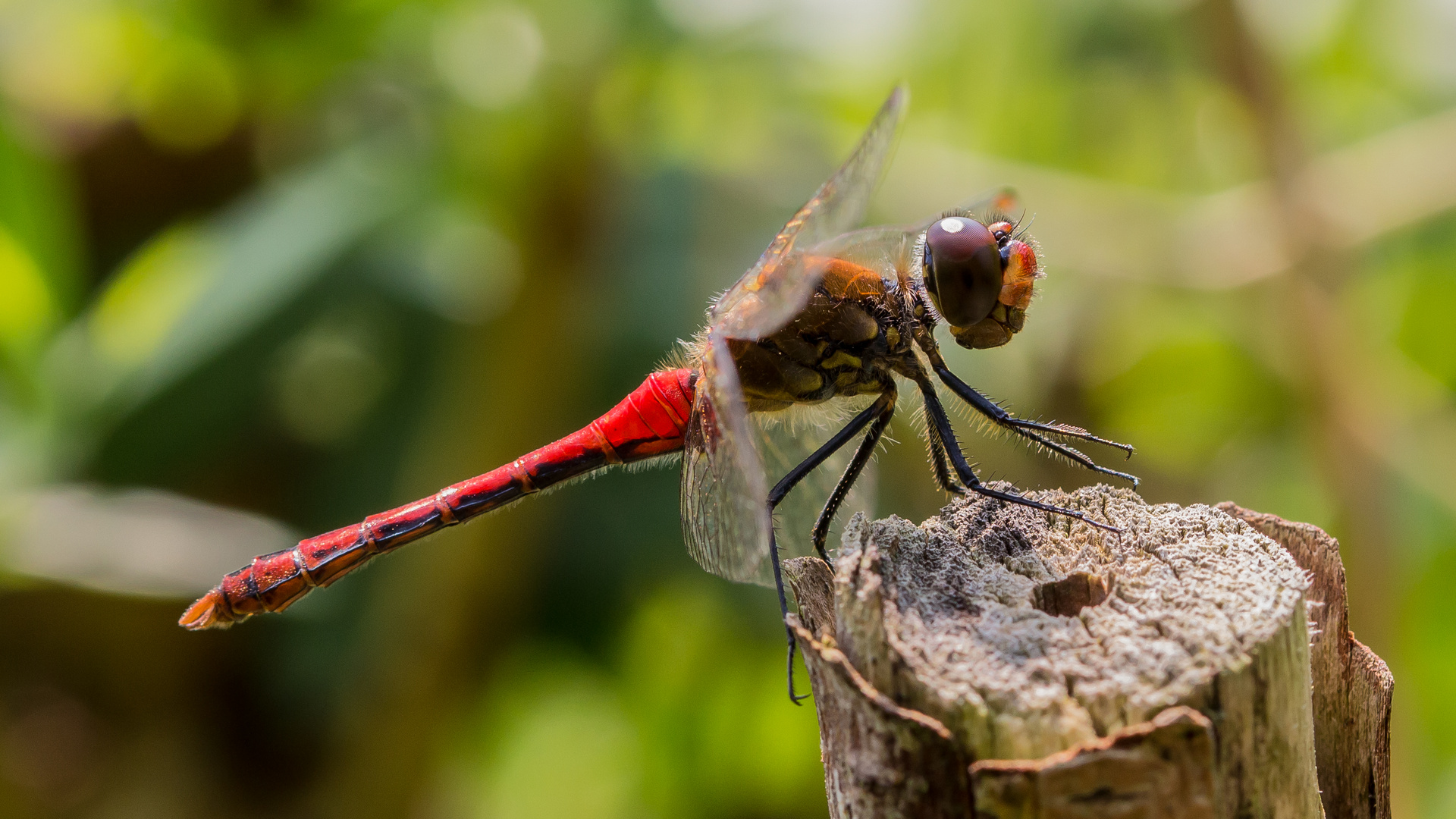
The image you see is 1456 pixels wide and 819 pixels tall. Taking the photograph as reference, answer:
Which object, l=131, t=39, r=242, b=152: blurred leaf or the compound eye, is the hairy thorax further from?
l=131, t=39, r=242, b=152: blurred leaf

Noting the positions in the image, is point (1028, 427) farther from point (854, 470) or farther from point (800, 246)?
point (800, 246)

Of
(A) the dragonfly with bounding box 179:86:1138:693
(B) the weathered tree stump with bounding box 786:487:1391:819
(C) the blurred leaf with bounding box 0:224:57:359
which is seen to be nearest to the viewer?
(B) the weathered tree stump with bounding box 786:487:1391:819

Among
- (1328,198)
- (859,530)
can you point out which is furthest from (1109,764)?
(1328,198)

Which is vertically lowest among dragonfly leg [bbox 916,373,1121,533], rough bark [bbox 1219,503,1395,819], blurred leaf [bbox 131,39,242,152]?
rough bark [bbox 1219,503,1395,819]

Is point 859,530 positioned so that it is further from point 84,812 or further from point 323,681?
point 84,812

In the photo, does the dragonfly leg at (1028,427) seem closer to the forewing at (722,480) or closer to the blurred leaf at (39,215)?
the forewing at (722,480)


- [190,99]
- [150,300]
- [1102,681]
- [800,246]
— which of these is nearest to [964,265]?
[800,246]

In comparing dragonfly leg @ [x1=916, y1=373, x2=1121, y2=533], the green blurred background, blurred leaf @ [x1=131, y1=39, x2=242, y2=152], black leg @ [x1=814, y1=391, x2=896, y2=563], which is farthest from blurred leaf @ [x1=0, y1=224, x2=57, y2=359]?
dragonfly leg @ [x1=916, y1=373, x2=1121, y2=533]
